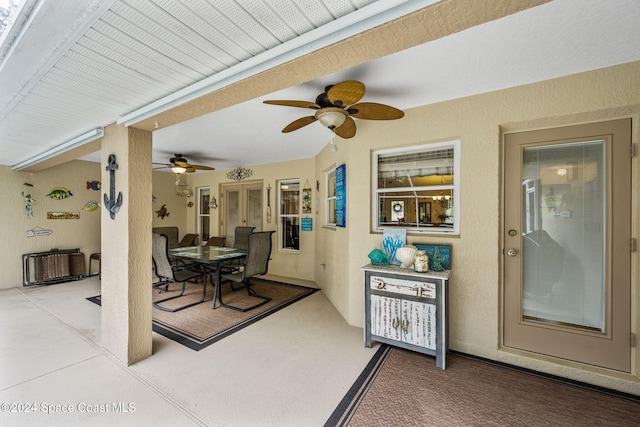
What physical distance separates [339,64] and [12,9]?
148 cm

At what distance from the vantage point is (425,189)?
8.54 feet

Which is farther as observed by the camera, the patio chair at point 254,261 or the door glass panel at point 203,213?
the door glass panel at point 203,213

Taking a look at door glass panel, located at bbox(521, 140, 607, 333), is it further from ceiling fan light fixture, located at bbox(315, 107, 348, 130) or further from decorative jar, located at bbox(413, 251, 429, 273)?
ceiling fan light fixture, located at bbox(315, 107, 348, 130)

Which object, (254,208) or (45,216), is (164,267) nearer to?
(254,208)

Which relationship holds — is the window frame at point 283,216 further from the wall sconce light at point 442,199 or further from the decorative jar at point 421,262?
the decorative jar at point 421,262

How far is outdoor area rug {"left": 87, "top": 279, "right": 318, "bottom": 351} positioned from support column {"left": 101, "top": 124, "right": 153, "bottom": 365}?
1.52ft

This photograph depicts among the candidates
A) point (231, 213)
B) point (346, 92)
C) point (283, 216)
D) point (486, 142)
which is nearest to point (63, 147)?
point (231, 213)

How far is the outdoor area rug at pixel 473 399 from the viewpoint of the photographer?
1584 mm

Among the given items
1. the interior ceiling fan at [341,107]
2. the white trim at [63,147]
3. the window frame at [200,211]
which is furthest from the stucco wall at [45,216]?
the interior ceiling fan at [341,107]

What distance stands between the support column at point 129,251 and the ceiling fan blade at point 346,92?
1.72m

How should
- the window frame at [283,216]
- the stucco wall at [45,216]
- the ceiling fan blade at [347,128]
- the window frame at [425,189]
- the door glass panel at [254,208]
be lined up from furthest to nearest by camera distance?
the door glass panel at [254,208]
the window frame at [283,216]
the stucco wall at [45,216]
the window frame at [425,189]
the ceiling fan blade at [347,128]

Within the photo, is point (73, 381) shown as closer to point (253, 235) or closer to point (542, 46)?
point (253, 235)

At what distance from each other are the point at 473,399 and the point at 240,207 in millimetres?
5149

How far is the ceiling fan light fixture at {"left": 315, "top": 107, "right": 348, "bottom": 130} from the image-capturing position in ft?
6.40
